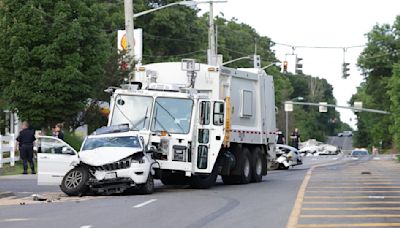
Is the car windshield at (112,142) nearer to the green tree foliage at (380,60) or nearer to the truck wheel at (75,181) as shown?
the truck wheel at (75,181)

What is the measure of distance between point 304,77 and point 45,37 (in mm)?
123240

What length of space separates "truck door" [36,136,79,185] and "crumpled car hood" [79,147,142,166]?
0.38 metres

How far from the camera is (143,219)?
13.6 metres

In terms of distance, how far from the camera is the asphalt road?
13102mm

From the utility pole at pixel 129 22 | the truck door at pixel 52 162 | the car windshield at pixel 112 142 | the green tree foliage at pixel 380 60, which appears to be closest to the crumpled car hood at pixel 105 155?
the car windshield at pixel 112 142

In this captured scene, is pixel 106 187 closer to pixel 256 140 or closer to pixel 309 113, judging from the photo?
pixel 256 140

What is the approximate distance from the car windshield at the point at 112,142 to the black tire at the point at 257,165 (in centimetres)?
629

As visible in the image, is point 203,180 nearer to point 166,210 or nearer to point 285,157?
point 166,210

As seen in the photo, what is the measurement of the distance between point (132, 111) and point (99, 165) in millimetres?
2841

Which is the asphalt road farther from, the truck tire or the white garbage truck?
the truck tire

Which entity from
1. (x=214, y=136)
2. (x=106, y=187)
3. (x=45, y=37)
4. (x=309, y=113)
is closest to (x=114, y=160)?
(x=106, y=187)

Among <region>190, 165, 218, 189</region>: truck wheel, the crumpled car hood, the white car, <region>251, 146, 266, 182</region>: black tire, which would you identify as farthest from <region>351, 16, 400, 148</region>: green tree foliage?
the crumpled car hood

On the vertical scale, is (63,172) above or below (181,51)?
below

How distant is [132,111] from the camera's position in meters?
20.6
